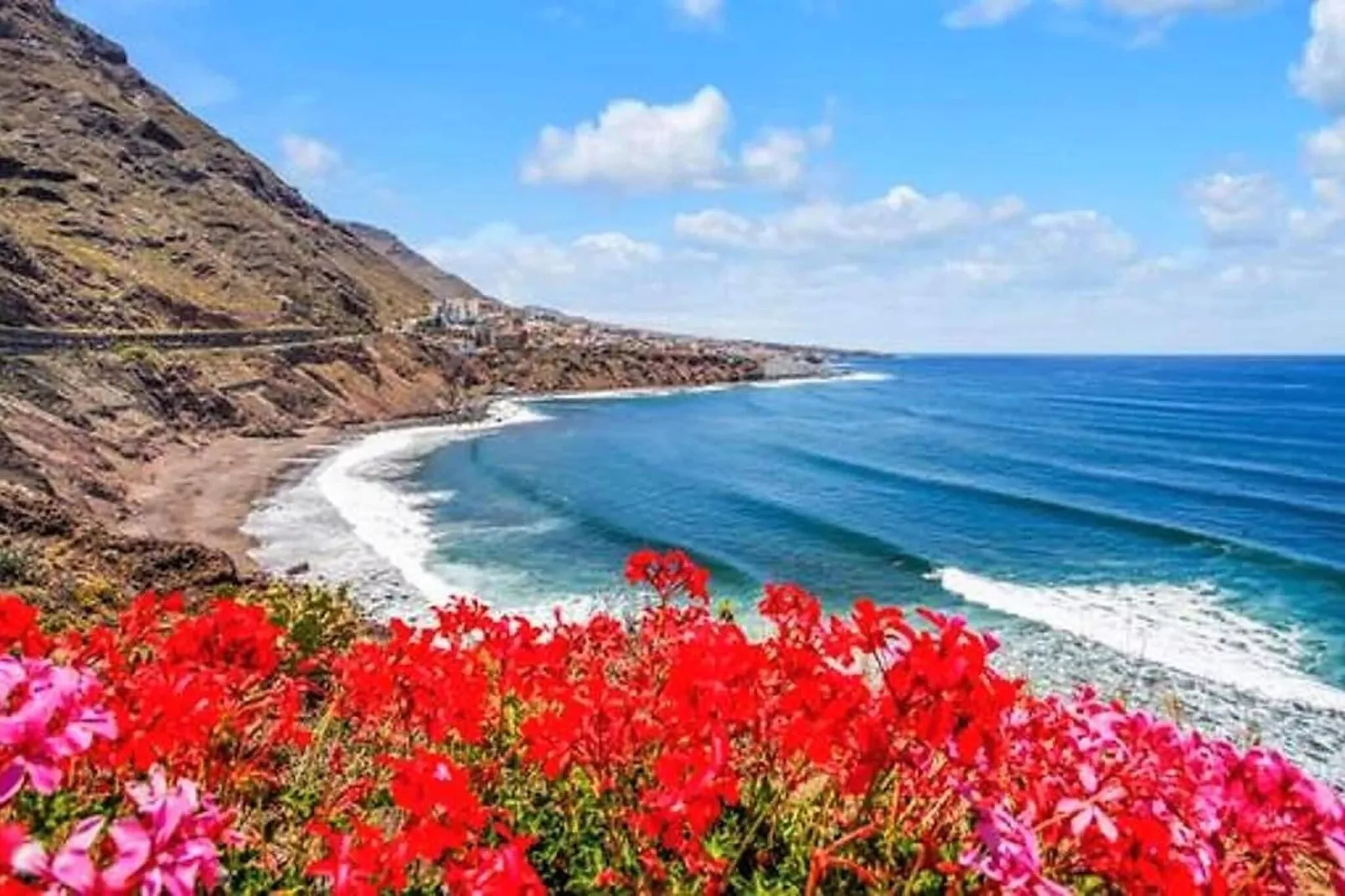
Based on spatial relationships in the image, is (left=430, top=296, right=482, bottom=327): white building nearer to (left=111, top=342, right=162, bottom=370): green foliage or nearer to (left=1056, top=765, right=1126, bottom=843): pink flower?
(left=111, top=342, right=162, bottom=370): green foliage

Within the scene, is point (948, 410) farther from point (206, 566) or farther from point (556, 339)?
point (206, 566)

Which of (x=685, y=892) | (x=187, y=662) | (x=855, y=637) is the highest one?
(x=855, y=637)

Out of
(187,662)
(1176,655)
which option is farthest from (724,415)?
(187,662)

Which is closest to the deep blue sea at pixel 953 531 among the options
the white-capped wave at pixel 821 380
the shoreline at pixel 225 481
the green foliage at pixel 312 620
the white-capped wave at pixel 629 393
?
the shoreline at pixel 225 481

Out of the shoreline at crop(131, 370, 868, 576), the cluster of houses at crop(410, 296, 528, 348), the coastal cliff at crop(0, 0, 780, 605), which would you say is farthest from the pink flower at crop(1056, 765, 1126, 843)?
the cluster of houses at crop(410, 296, 528, 348)

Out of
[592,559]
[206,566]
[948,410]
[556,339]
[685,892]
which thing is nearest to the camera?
[685,892]

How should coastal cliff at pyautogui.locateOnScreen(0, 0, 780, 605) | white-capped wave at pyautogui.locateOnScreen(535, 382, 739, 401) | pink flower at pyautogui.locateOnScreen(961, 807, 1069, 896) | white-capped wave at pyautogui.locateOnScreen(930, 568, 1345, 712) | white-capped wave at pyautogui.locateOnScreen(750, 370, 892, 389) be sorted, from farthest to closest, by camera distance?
1. white-capped wave at pyautogui.locateOnScreen(750, 370, 892, 389)
2. white-capped wave at pyautogui.locateOnScreen(535, 382, 739, 401)
3. coastal cliff at pyautogui.locateOnScreen(0, 0, 780, 605)
4. white-capped wave at pyautogui.locateOnScreen(930, 568, 1345, 712)
5. pink flower at pyautogui.locateOnScreen(961, 807, 1069, 896)
